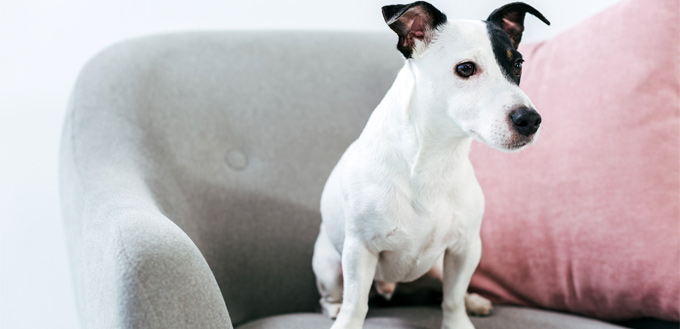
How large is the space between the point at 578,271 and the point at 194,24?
1.30 m

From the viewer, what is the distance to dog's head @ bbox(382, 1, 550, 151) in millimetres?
908

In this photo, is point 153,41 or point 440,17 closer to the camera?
point 440,17

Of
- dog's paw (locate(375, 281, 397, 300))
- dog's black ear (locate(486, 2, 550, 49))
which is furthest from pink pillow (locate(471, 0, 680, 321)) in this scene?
dog's black ear (locate(486, 2, 550, 49))

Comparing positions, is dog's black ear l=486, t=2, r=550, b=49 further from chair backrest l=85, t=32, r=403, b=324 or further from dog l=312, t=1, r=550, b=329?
chair backrest l=85, t=32, r=403, b=324

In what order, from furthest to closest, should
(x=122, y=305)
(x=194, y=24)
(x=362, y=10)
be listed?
(x=362, y=10) < (x=194, y=24) < (x=122, y=305)

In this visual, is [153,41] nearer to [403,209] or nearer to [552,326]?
[403,209]

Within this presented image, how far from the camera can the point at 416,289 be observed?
149 cm

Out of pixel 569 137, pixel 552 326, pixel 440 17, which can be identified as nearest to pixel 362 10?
pixel 569 137

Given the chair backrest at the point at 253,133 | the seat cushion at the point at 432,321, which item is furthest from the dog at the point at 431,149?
the chair backrest at the point at 253,133

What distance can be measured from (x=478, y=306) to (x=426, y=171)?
453mm

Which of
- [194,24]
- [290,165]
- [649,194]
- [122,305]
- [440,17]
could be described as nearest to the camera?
[122,305]

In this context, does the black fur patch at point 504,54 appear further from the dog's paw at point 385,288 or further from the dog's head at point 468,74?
the dog's paw at point 385,288

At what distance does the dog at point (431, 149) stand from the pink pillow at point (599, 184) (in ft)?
0.88

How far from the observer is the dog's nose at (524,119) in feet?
2.93
